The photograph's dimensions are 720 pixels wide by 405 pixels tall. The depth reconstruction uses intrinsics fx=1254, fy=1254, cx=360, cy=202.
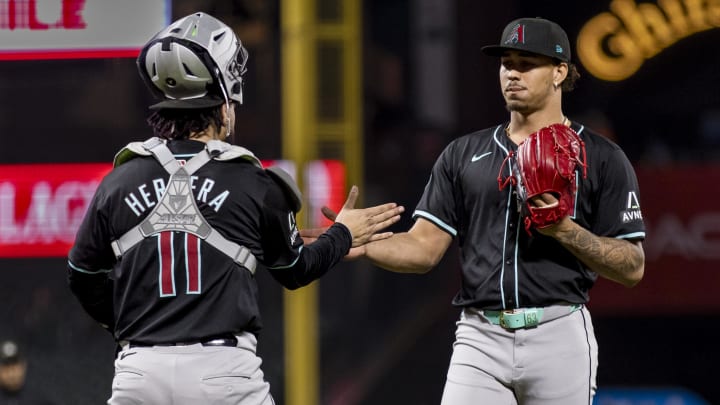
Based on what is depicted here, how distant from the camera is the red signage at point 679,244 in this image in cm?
594

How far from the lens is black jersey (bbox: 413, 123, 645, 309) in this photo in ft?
12.6

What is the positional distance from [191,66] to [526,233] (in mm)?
1274

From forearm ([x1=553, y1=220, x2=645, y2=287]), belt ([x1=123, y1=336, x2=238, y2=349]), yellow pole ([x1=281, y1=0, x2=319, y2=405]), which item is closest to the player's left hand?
forearm ([x1=553, y1=220, x2=645, y2=287])

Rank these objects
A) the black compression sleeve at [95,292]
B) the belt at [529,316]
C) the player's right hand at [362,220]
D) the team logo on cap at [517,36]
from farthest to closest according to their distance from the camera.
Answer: the team logo on cap at [517,36] → the belt at [529,316] → the player's right hand at [362,220] → the black compression sleeve at [95,292]

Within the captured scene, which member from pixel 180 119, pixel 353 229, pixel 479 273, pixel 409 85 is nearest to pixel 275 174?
pixel 180 119

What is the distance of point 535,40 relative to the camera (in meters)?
3.92

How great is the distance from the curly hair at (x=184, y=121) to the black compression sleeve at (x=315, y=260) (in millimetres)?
402

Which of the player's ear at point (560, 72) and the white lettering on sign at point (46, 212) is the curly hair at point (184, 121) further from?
the white lettering on sign at point (46, 212)

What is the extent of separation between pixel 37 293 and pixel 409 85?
209 centimetres

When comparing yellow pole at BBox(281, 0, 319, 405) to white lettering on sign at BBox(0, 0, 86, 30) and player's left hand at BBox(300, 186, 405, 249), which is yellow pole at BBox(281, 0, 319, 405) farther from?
player's left hand at BBox(300, 186, 405, 249)

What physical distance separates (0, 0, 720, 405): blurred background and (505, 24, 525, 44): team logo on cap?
1985mm

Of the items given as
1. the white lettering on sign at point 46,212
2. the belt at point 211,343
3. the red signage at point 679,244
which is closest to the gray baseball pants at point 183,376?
the belt at point 211,343

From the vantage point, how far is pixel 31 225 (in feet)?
19.4

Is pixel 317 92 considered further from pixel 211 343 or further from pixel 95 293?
pixel 211 343
